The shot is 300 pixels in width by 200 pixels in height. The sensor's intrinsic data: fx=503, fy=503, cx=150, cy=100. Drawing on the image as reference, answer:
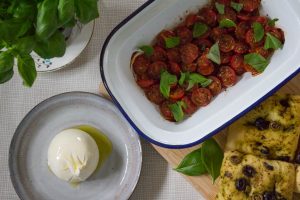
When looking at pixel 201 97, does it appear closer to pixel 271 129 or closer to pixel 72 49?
pixel 271 129

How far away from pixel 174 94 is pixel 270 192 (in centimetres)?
30

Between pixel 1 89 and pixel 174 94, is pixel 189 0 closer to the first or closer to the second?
pixel 174 94

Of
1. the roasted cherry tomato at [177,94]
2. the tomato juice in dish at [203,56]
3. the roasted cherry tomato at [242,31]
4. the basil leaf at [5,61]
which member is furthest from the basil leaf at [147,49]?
the basil leaf at [5,61]

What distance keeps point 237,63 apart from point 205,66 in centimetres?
7

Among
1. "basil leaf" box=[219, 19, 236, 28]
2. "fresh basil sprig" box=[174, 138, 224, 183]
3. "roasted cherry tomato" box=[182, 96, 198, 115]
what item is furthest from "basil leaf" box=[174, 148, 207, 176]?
"basil leaf" box=[219, 19, 236, 28]

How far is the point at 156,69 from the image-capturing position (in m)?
1.16

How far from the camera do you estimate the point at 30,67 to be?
3.16ft

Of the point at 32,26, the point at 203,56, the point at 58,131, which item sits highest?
the point at 32,26

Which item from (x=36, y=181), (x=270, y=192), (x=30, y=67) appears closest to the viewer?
(x=30, y=67)

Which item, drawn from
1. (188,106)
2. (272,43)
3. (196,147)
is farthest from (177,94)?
(272,43)

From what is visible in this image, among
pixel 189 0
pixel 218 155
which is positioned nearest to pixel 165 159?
pixel 218 155

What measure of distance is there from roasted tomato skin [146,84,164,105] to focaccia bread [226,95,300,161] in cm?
18

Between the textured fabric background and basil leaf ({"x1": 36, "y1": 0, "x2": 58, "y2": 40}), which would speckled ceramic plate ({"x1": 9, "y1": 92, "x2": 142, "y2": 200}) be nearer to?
the textured fabric background

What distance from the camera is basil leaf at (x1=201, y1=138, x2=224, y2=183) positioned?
1150 millimetres
